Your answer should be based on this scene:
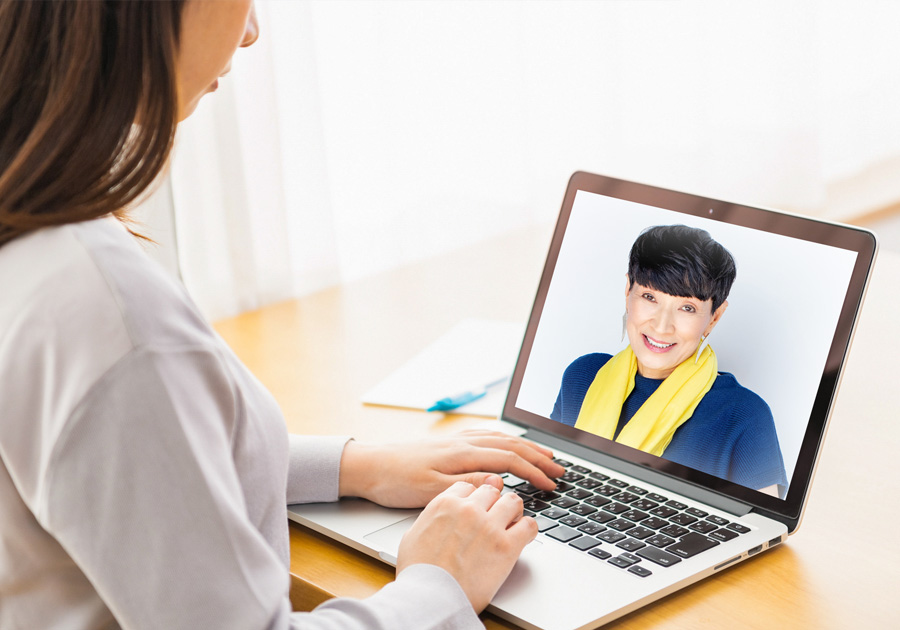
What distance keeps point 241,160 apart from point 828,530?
41.6 inches

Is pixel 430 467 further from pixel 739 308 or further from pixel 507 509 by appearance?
pixel 739 308

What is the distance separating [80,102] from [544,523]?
50cm

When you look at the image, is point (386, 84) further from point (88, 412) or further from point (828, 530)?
point (88, 412)

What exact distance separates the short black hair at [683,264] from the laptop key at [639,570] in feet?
0.88

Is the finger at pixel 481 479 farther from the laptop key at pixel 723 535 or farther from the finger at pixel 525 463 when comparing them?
the laptop key at pixel 723 535

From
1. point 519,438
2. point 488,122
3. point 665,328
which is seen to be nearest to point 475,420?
point 519,438

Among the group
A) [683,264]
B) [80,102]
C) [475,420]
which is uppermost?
[80,102]

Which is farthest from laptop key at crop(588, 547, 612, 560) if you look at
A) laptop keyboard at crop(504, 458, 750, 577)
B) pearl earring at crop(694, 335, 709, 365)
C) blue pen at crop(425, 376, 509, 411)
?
blue pen at crop(425, 376, 509, 411)

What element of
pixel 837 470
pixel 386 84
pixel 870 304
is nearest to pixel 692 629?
pixel 837 470

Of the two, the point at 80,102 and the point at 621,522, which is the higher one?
the point at 80,102

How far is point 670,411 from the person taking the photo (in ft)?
2.89

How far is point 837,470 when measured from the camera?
3.07 feet

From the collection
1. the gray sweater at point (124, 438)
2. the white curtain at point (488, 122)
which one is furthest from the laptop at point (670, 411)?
the white curtain at point (488, 122)

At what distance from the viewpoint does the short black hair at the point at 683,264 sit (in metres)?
0.89
